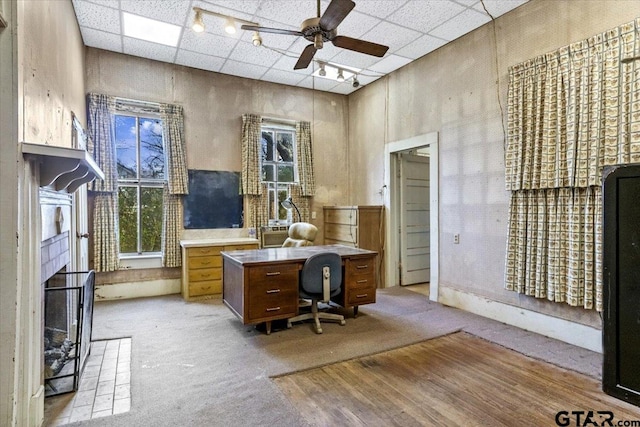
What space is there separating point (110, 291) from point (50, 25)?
11.0 feet

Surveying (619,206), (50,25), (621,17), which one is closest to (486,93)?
(621,17)

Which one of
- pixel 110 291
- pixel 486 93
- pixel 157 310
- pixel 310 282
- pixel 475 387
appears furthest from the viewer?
pixel 110 291

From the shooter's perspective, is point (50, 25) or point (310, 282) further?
point (310, 282)

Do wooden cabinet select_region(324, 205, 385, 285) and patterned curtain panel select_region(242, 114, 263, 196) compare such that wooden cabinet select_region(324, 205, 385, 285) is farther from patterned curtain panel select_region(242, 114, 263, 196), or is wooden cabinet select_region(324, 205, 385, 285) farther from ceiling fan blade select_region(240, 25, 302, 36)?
ceiling fan blade select_region(240, 25, 302, 36)

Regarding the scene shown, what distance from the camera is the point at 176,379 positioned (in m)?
2.47

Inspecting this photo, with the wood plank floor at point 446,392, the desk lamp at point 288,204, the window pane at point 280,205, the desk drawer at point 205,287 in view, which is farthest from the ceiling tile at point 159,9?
the wood plank floor at point 446,392

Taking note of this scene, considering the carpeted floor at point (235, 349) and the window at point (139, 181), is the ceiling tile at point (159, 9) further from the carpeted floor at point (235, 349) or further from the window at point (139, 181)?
the carpeted floor at point (235, 349)

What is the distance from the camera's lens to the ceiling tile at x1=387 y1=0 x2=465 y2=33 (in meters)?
3.49

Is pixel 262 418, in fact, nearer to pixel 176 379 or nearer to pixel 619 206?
pixel 176 379

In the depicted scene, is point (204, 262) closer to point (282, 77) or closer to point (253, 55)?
point (253, 55)

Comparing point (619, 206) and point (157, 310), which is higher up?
point (619, 206)

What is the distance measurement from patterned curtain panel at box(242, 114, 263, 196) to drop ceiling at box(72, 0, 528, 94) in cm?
78

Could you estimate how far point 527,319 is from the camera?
3449 mm

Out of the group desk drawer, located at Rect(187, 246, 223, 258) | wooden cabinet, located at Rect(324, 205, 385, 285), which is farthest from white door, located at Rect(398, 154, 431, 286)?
desk drawer, located at Rect(187, 246, 223, 258)
